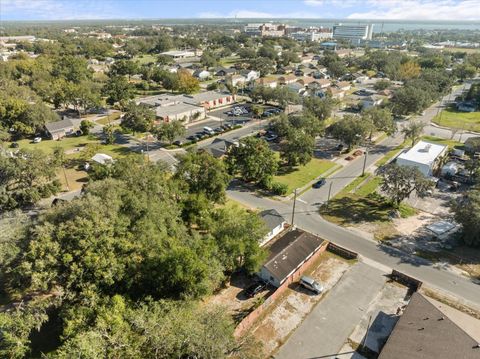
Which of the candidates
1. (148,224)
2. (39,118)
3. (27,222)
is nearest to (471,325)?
(148,224)

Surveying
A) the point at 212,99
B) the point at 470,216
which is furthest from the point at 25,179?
the point at 212,99

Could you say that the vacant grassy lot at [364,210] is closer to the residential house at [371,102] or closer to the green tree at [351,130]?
the green tree at [351,130]

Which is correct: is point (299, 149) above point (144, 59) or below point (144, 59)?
below

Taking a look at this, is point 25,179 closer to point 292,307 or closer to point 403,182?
point 292,307

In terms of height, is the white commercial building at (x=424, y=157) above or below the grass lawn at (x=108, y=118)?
above

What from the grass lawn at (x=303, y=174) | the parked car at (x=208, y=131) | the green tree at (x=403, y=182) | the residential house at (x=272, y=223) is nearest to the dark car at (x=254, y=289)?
the residential house at (x=272, y=223)

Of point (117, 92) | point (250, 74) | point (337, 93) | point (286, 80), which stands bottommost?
point (337, 93)

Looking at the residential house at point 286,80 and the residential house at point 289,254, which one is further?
the residential house at point 286,80
